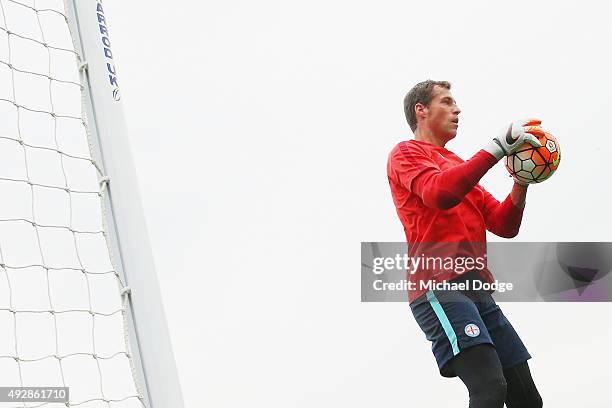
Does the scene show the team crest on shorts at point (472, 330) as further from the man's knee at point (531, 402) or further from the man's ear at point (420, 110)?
the man's ear at point (420, 110)

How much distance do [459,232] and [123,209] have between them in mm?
1464

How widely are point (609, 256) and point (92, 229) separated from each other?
9.32ft

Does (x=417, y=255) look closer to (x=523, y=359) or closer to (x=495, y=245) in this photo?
(x=523, y=359)

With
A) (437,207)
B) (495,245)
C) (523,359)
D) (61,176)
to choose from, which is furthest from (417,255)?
(61,176)

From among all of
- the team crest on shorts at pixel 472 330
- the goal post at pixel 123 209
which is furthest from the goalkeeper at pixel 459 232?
the goal post at pixel 123 209

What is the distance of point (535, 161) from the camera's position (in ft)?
13.4

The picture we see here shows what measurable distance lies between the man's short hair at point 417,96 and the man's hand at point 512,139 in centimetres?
52

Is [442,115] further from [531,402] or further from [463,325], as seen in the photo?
[531,402]

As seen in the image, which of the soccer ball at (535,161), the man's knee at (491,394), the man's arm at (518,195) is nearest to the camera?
the man's knee at (491,394)

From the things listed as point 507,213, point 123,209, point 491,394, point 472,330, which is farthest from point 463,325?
point 123,209

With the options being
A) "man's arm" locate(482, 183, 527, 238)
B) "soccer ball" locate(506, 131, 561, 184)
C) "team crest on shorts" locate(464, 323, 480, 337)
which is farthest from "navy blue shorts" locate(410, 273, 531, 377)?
"soccer ball" locate(506, 131, 561, 184)

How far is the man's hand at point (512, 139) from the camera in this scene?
12.8 ft

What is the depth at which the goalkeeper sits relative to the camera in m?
3.76

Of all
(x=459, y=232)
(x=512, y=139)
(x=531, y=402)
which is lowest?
(x=531, y=402)
